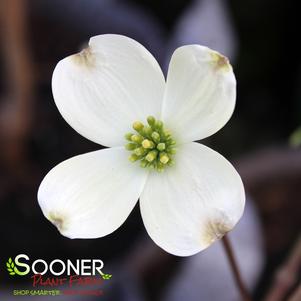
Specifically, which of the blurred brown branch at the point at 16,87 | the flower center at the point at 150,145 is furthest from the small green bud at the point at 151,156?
the blurred brown branch at the point at 16,87

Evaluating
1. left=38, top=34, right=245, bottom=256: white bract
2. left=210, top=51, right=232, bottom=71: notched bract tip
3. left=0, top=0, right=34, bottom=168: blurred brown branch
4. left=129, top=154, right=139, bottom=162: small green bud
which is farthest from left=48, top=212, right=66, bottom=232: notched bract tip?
left=0, top=0, right=34, bottom=168: blurred brown branch

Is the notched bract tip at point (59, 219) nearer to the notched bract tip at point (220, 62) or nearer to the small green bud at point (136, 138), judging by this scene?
the small green bud at point (136, 138)

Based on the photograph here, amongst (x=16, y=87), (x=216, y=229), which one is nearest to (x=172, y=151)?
(x=216, y=229)

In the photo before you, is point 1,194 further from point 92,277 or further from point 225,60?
point 225,60

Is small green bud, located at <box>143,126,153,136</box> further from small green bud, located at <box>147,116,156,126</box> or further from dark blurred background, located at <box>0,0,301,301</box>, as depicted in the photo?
dark blurred background, located at <box>0,0,301,301</box>

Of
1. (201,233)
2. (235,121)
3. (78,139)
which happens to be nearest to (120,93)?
(201,233)

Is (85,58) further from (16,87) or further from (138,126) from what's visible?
(16,87)
